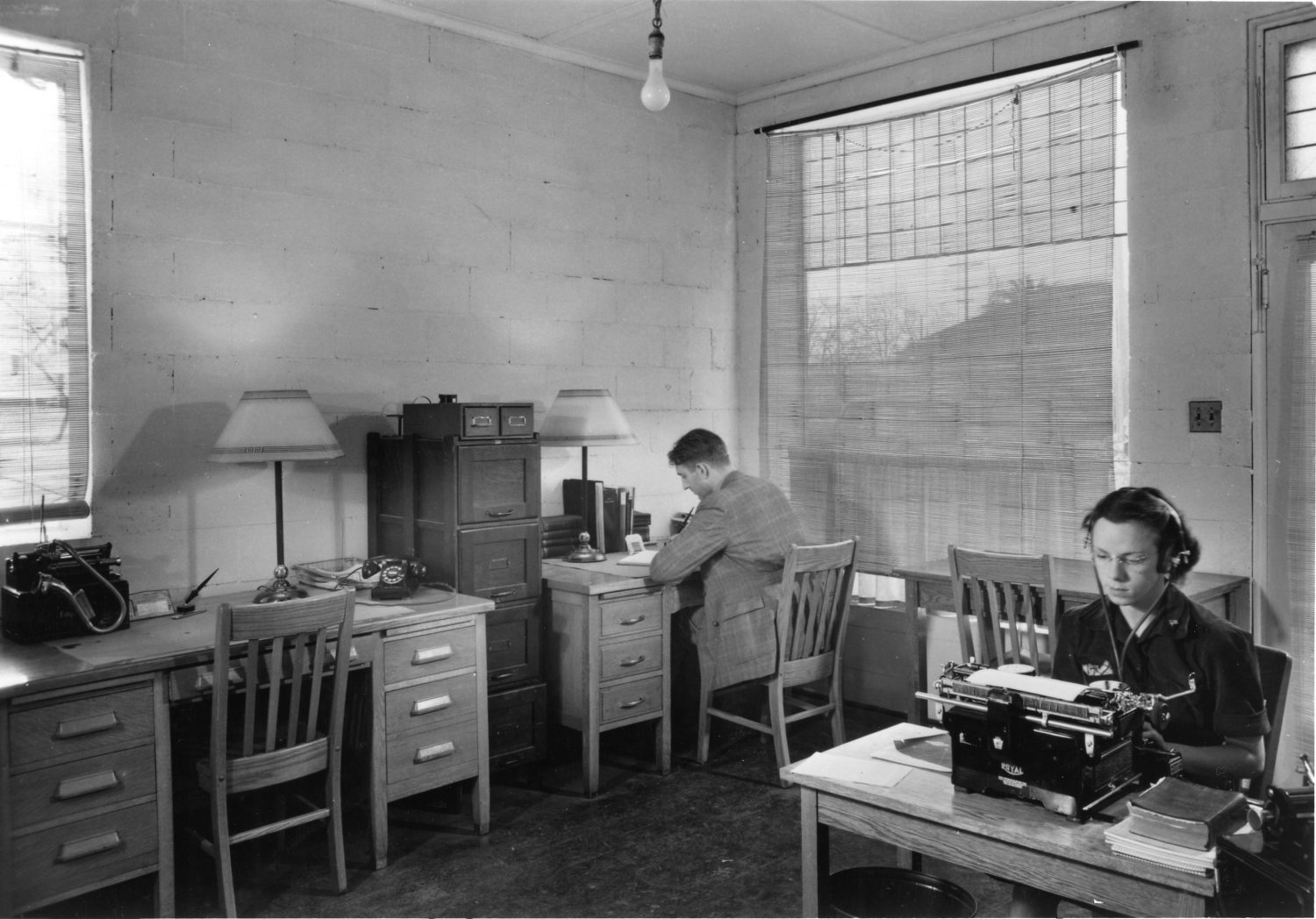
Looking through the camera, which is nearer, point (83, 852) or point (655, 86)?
point (83, 852)

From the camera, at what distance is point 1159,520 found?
7.84 feet

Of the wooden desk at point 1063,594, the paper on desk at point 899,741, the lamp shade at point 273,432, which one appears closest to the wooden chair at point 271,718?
the lamp shade at point 273,432

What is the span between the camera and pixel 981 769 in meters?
1.99

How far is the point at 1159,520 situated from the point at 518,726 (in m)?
2.49

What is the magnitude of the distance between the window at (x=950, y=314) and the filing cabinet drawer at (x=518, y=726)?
181 cm

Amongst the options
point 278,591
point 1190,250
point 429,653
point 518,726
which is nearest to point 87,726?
point 278,591

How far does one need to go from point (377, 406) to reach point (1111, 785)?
3.13m

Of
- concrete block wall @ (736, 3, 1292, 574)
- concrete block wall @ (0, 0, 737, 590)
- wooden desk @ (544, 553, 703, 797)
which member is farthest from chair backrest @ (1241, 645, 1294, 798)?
concrete block wall @ (0, 0, 737, 590)

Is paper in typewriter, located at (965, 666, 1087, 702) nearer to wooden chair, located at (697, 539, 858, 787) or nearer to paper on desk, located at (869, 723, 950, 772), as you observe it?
paper on desk, located at (869, 723, 950, 772)

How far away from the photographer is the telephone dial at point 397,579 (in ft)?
11.9

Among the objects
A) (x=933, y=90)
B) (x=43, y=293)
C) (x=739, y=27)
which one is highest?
(x=739, y=27)

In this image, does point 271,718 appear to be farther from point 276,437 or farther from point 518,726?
point 518,726

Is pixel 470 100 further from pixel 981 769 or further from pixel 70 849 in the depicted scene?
pixel 981 769

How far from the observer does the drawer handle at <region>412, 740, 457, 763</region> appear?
11.3 feet
